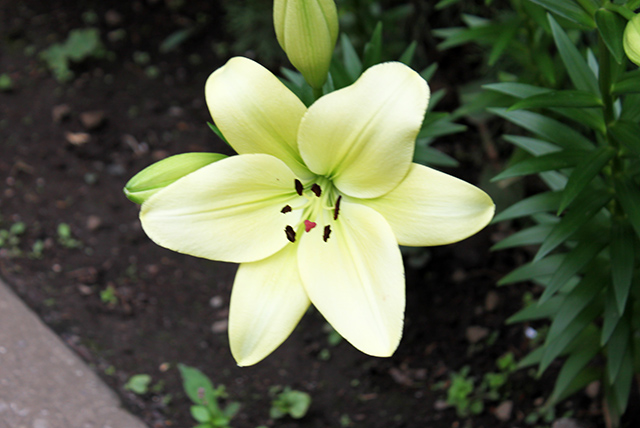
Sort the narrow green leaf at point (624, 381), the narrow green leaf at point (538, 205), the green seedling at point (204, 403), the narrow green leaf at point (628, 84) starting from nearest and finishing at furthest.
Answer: the narrow green leaf at point (628, 84)
the narrow green leaf at point (538, 205)
the narrow green leaf at point (624, 381)
the green seedling at point (204, 403)

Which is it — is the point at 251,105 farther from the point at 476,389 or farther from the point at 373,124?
the point at 476,389

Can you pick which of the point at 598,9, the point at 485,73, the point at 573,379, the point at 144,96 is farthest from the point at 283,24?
the point at 144,96

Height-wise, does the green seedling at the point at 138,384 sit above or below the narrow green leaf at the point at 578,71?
below

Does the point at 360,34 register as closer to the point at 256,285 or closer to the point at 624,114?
the point at 624,114

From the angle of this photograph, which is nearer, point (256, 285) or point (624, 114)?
point (256, 285)

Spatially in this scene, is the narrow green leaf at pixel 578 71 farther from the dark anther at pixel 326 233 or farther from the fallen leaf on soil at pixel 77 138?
the fallen leaf on soil at pixel 77 138

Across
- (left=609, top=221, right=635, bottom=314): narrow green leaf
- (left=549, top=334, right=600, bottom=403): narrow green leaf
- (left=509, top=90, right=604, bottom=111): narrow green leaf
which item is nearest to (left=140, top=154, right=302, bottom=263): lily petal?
(left=509, top=90, right=604, bottom=111): narrow green leaf

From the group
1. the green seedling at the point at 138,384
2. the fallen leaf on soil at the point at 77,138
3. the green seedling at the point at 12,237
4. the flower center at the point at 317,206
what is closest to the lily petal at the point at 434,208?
the flower center at the point at 317,206
